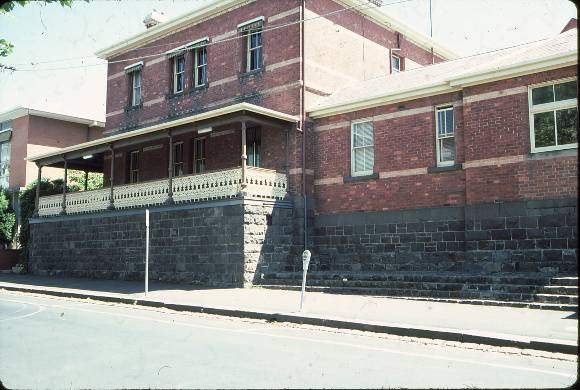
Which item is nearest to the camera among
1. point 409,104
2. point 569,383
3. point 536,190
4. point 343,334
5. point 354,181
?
point 569,383

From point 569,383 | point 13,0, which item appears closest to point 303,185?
point 13,0

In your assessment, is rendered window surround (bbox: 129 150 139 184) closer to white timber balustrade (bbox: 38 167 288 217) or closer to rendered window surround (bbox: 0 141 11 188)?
white timber balustrade (bbox: 38 167 288 217)

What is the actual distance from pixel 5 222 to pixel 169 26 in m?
13.6

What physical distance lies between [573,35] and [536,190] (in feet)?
16.3

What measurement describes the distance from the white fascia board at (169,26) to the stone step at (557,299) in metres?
14.7

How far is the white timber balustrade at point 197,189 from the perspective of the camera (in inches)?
679

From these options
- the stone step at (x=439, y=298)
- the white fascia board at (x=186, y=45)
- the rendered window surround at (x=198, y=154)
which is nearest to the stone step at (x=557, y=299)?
the stone step at (x=439, y=298)

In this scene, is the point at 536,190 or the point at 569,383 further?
the point at 536,190

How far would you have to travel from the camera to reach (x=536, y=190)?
14.0m

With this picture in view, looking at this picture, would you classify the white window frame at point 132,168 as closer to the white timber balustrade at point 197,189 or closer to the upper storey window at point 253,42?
the white timber balustrade at point 197,189

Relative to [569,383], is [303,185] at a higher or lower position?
higher

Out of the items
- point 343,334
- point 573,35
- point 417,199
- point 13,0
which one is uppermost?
point 573,35

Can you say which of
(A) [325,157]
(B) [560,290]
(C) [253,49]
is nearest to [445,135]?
(A) [325,157]

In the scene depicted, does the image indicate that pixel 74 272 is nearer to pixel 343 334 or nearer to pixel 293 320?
pixel 293 320
